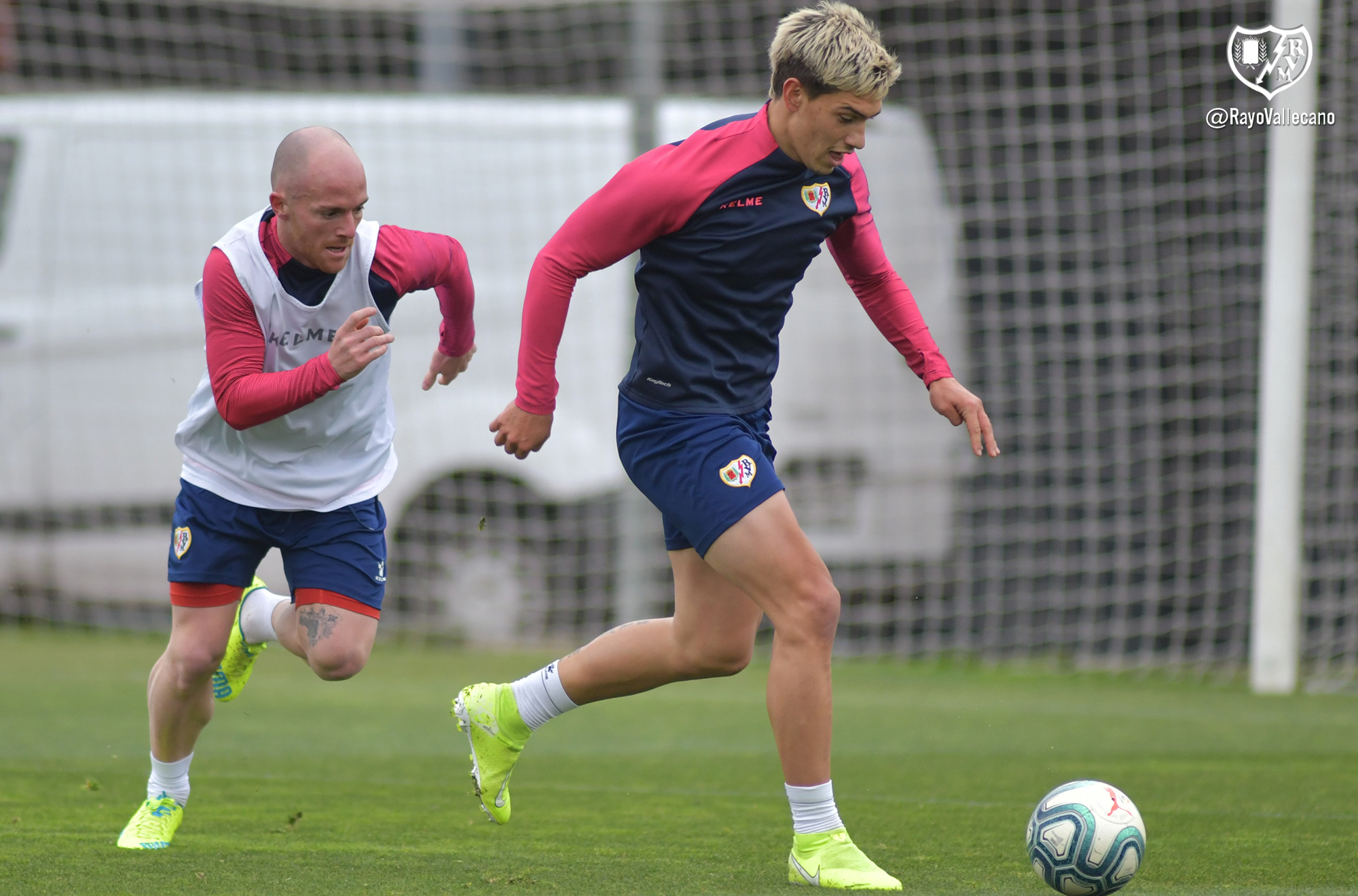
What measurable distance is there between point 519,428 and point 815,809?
A: 1104 mm

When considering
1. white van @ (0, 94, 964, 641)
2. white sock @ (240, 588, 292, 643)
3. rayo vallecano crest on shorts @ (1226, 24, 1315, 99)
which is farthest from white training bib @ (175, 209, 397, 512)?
rayo vallecano crest on shorts @ (1226, 24, 1315, 99)

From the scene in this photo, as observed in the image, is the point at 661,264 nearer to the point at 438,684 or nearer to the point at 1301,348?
the point at 438,684

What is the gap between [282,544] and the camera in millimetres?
4066

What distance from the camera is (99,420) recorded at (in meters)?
8.58

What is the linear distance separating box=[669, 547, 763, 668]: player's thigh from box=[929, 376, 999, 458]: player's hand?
0.68 meters

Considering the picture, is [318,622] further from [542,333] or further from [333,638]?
[542,333]

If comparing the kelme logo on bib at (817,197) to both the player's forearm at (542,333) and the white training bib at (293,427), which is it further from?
the white training bib at (293,427)

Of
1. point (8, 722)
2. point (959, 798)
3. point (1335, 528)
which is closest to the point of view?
point (959, 798)

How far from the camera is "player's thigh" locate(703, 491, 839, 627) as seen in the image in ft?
11.4

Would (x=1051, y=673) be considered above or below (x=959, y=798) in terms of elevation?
below

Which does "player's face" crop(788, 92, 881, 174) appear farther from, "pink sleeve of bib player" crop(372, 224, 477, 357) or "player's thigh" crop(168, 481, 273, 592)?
"player's thigh" crop(168, 481, 273, 592)

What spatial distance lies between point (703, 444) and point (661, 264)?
17.9 inches

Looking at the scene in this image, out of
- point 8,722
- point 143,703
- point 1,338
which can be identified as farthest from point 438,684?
point 1,338

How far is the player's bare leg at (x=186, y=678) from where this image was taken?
3891 mm
